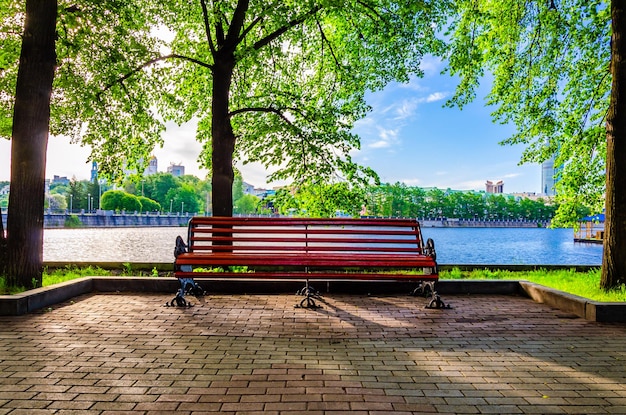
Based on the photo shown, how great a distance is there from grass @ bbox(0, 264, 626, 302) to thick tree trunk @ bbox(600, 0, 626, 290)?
33 cm

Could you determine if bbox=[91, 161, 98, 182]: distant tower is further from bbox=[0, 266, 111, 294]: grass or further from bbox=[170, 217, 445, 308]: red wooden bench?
bbox=[170, 217, 445, 308]: red wooden bench

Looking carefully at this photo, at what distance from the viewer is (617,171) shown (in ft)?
21.3

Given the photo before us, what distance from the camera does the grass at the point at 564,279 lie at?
244 inches

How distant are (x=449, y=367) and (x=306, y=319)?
2001mm

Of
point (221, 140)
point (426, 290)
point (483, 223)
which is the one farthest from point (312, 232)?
point (483, 223)

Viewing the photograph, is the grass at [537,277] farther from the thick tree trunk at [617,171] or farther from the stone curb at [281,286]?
the stone curb at [281,286]

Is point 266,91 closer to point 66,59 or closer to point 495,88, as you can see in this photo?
point 66,59

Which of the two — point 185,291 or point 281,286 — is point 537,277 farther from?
point 185,291

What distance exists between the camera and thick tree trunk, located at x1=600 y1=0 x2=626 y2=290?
6469 millimetres

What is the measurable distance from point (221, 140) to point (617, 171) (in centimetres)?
701

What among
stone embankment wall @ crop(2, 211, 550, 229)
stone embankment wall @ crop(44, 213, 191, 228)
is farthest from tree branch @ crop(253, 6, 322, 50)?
stone embankment wall @ crop(44, 213, 191, 228)

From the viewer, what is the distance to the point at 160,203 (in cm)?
12638

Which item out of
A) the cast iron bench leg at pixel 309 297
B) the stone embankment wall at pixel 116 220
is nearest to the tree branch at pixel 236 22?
the cast iron bench leg at pixel 309 297

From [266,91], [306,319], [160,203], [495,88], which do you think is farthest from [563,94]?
[160,203]
